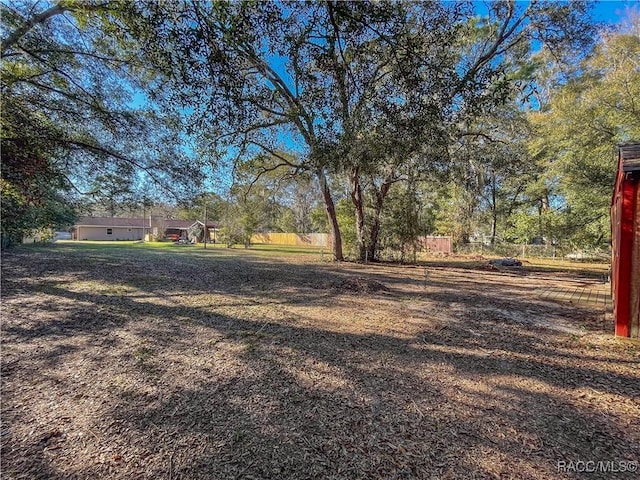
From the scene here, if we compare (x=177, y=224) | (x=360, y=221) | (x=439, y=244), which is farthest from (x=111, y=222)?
(x=439, y=244)

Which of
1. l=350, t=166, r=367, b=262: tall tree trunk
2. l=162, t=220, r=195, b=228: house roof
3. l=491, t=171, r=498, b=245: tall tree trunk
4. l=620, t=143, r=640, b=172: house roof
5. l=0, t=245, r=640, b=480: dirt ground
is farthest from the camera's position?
l=162, t=220, r=195, b=228: house roof

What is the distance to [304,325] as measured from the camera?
4.53m

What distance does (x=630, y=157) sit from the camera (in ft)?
12.7

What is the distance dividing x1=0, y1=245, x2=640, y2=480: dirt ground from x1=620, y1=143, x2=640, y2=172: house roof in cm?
215

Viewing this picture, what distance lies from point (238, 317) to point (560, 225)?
1718 centimetres

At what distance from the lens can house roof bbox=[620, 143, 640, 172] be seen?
147 inches

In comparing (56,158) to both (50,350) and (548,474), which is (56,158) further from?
(548,474)

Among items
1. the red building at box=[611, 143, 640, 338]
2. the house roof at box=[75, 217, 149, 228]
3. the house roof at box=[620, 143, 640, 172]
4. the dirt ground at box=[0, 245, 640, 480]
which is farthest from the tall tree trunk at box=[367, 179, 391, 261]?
the house roof at box=[75, 217, 149, 228]

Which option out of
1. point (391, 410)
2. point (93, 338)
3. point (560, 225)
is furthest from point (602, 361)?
point (560, 225)

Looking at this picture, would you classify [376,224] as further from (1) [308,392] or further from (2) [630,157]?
(1) [308,392]

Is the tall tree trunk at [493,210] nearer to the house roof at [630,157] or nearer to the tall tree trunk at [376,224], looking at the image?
the tall tree trunk at [376,224]

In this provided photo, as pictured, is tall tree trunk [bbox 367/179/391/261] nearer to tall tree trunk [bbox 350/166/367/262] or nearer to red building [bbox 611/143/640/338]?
tall tree trunk [bbox 350/166/367/262]

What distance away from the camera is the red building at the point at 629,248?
383 cm

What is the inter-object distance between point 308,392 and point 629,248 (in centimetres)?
431
